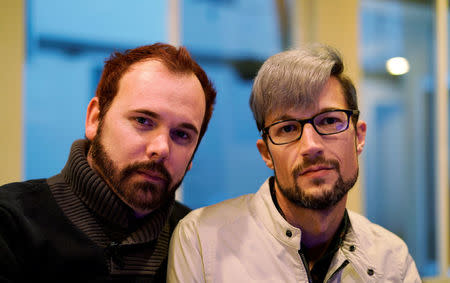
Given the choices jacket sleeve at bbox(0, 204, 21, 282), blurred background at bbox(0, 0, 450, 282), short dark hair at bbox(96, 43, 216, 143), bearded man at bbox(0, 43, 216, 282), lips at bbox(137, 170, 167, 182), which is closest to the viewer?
jacket sleeve at bbox(0, 204, 21, 282)

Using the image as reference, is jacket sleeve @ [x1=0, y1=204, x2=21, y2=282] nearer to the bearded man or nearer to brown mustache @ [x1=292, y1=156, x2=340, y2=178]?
the bearded man

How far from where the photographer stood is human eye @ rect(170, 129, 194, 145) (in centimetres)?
136

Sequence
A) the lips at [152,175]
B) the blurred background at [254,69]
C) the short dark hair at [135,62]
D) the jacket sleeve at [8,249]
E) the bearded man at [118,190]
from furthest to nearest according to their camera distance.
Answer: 1. the blurred background at [254,69]
2. the short dark hair at [135,62]
3. the lips at [152,175]
4. the bearded man at [118,190]
5. the jacket sleeve at [8,249]

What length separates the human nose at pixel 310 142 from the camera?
127 centimetres

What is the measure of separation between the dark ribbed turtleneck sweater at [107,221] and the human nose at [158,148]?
210mm

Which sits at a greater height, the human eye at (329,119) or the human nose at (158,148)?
the human eye at (329,119)

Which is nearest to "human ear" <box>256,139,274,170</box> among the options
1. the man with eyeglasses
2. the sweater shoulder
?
the man with eyeglasses

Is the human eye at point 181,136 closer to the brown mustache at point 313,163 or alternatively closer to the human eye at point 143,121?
the human eye at point 143,121

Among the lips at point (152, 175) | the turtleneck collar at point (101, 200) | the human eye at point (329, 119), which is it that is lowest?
the turtleneck collar at point (101, 200)

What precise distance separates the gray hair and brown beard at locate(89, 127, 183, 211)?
18.2 inches

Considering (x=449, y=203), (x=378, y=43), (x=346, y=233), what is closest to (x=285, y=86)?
(x=346, y=233)

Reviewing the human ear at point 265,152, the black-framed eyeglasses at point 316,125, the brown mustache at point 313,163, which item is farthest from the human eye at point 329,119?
the human ear at point 265,152

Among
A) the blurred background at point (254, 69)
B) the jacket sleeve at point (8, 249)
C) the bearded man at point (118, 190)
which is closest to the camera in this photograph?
the jacket sleeve at point (8, 249)

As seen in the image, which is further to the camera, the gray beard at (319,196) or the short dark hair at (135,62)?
the short dark hair at (135,62)
